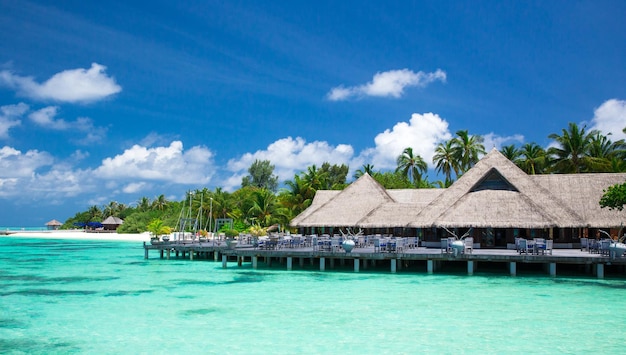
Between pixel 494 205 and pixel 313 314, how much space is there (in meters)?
14.7

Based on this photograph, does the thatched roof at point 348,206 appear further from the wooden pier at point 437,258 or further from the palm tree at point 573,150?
the palm tree at point 573,150

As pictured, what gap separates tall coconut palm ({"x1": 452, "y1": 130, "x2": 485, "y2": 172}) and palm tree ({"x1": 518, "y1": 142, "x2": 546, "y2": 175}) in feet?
15.5

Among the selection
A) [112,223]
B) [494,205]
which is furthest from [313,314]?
[112,223]

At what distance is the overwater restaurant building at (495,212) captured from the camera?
27.8 m

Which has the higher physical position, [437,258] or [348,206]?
[348,206]

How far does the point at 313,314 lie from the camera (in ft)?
56.0

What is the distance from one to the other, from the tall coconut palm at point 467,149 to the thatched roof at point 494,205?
73.0 feet

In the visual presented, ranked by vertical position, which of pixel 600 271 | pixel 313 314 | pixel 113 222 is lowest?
pixel 313 314

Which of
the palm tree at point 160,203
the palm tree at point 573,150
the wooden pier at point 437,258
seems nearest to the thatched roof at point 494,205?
the wooden pier at point 437,258

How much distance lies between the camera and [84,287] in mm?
23625

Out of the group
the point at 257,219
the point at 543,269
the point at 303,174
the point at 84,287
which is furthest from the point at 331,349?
the point at 257,219

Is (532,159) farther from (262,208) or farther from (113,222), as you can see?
(113,222)

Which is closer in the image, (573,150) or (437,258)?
(437,258)

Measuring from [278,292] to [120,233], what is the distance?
64817mm
